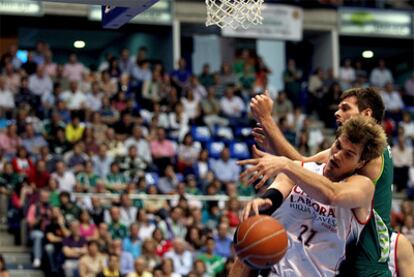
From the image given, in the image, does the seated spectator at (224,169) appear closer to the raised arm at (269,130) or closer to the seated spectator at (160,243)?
the seated spectator at (160,243)

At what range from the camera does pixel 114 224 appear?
16.4 meters

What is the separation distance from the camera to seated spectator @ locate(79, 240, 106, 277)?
14945 millimetres

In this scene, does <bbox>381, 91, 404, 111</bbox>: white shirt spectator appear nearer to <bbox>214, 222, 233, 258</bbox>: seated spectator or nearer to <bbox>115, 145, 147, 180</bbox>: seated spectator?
<bbox>115, 145, 147, 180</bbox>: seated spectator

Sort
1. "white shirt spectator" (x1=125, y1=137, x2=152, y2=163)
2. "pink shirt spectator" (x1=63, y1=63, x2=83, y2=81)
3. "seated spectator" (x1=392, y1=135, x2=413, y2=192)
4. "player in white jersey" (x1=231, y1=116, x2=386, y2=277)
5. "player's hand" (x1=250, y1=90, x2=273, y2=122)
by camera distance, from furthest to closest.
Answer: "seated spectator" (x1=392, y1=135, x2=413, y2=192) < "pink shirt spectator" (x1=63, y1=63, x2=83, y2=81) < "white shirt spectator" (x1=125, y1=137, x2=152, y2=163) < "player's hand" (x1=250, y1=90, x2=273, y2=122) < "player in white jersey" (x1=231, y1=116, x2=386, y2=277)

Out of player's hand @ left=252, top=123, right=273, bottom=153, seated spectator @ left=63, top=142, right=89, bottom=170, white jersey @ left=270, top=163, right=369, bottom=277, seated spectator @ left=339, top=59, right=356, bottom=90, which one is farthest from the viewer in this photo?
seated spectator @ left=339, top=59, right=356, bottom=90

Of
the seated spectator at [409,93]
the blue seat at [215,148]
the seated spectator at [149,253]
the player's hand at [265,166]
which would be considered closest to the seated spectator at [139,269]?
the seated spectator at [149,253]

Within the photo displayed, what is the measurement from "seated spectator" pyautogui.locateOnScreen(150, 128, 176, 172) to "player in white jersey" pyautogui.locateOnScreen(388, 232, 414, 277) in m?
11.5

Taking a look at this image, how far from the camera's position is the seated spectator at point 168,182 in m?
18.2

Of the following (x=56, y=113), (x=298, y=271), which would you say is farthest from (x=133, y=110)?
(x=298, y=271)

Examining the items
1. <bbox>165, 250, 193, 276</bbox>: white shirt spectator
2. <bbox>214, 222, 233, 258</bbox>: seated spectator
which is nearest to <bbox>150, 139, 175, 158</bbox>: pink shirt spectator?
<bbox>214, 222, 233, 258</bbox>: seated spectator

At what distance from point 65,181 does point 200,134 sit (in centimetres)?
434

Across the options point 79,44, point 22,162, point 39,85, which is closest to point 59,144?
point 22,162

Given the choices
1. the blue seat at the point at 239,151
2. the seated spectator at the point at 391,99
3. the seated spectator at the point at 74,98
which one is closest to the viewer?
the seated spectator at the point at 74,98

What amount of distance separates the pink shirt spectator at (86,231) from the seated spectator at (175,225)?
4.46 feet
